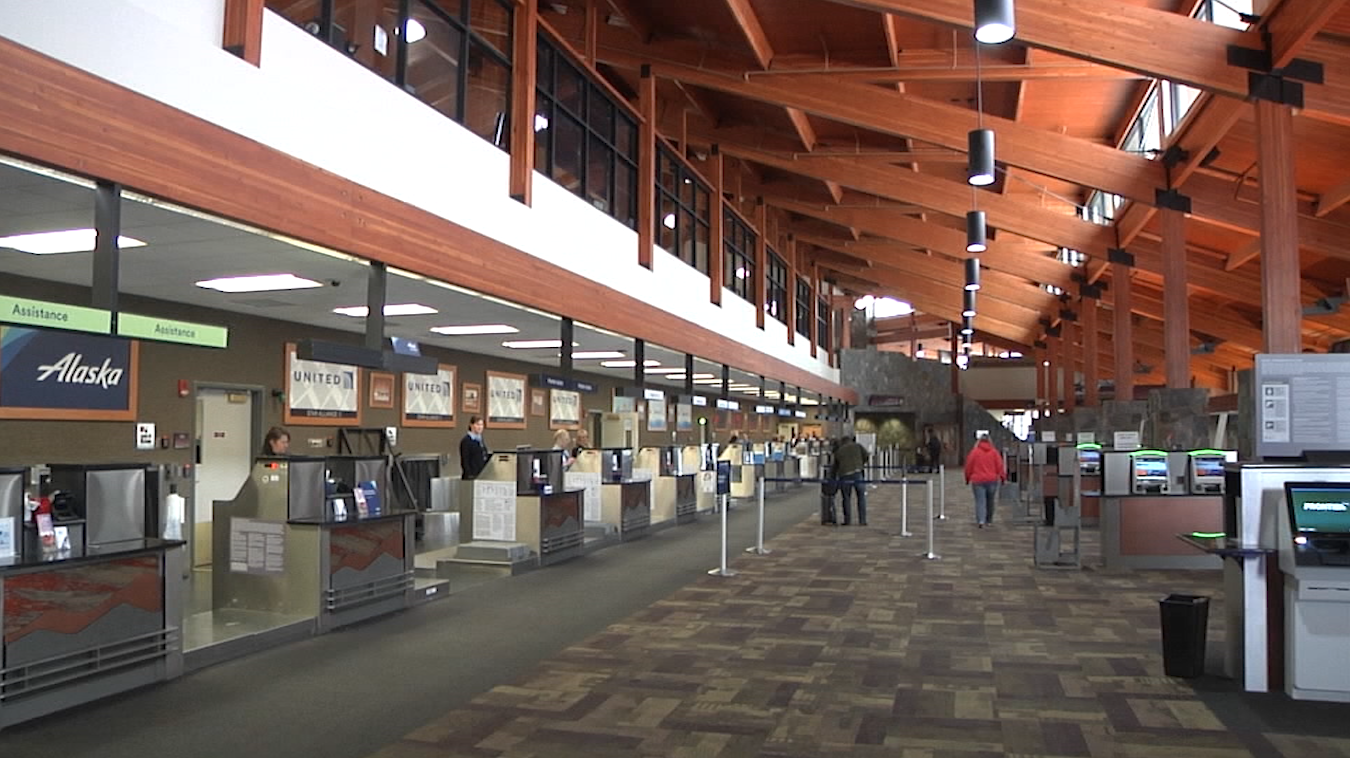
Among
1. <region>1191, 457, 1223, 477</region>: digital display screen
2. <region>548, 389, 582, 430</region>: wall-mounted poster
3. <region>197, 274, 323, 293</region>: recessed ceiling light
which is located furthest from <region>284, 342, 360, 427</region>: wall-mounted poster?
<region>1191, 457, 1223, 477</region>: digital display screen

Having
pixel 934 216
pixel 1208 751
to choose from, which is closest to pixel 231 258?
pixel 1208 751

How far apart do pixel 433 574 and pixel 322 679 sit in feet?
13.3

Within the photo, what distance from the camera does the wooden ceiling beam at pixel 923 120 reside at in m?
13.6

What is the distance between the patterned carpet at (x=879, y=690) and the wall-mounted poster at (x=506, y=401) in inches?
341

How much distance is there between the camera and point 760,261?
21688 millimetres

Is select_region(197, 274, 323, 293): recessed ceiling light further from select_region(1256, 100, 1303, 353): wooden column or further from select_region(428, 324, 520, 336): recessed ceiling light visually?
select_region(1256, 100, 1303, 353): wooden column

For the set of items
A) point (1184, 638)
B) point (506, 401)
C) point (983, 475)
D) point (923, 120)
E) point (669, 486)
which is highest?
point (923, 120)

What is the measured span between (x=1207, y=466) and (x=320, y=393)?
10271 mm

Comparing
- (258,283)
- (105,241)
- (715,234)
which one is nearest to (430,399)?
(715,234)

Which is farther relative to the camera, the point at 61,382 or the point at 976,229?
the point at 976,229

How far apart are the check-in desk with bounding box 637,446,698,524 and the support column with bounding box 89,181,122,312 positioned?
10470 millimetres

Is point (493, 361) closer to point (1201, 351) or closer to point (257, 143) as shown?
point (257, 143)

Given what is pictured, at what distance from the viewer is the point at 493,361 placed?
671 inches

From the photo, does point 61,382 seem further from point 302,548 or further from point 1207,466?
point 1207,466
